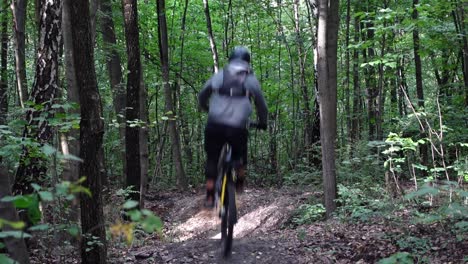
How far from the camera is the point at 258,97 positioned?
5395mm

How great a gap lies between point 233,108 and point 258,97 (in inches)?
13.0

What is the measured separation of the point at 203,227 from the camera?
1129 cm

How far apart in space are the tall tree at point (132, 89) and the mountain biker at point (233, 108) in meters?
4.63

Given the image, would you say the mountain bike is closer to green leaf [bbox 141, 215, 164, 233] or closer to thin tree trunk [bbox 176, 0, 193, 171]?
green leaf [bbox 141, 215, 164, 233]

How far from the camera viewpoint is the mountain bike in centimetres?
546

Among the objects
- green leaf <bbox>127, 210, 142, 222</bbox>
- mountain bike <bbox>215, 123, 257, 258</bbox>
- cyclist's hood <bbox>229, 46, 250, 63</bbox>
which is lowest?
mountain bike <bbox>215, 123, 257, 258</bbox>

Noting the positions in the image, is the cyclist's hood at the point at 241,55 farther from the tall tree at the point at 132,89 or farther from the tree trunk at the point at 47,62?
the tall tree at the point at 132,89

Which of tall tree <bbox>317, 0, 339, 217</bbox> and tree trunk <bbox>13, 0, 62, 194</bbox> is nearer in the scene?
tree trunk <bbox>13, 0, 62, 194</bbox>

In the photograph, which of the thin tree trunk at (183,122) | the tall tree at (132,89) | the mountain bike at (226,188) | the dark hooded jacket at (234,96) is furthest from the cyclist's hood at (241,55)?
the thin tree trunk at (183,122)

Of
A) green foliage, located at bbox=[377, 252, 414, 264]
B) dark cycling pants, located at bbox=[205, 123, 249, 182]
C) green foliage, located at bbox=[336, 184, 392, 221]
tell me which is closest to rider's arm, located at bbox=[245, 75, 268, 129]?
dark cycling pants, located at bbox=[205, 123, 249, 182]

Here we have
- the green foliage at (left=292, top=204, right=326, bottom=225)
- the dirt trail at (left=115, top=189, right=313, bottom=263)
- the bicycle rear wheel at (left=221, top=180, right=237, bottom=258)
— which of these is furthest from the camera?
the green foliage at (left=292, top=204, right=326, bottom=225)

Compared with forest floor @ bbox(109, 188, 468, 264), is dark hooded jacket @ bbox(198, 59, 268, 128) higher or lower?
higher

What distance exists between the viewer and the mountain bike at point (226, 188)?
17.9 feet

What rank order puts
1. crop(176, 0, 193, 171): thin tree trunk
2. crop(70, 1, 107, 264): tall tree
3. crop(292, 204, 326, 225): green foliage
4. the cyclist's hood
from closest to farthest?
1. crop(70, 1, 107, 264): tall tree
2. the cyclist's hood
3. crop(292, 204, 326, 225): green foliage
4. crop(176, 0, 193, 171): thin tree trunk
